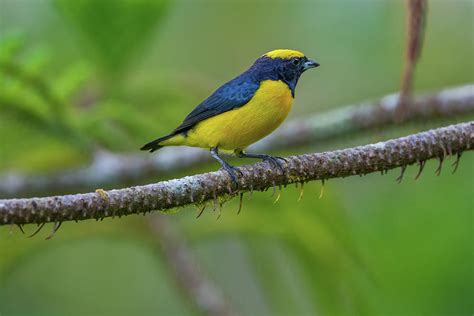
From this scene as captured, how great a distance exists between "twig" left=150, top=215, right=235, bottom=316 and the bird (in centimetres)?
91

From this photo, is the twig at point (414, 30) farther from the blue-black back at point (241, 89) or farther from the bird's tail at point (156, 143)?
the bird's tail at point (156, 143)

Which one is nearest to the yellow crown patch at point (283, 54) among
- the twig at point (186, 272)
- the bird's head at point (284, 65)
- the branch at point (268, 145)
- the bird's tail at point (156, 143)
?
the bird's head at point (284, 65)

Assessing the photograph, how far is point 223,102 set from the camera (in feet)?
13.6

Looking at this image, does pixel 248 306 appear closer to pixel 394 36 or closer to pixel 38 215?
pixel 394 36

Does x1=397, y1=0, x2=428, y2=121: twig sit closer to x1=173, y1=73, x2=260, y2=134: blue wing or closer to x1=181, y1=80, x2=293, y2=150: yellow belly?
x1=181, y1=80, x2=293, y2=150: yellow belly

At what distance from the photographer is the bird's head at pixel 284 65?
4.39 m

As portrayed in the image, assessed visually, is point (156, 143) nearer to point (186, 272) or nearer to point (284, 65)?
point (284, 65)

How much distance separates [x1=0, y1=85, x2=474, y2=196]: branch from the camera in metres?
4.89

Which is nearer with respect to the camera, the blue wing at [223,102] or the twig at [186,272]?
the blue wing at [223,102]

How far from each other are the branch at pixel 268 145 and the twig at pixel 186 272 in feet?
1.29

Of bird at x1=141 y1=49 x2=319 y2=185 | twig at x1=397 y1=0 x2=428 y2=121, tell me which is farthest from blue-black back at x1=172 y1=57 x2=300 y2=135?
twig at x1=397 y1=0 x2=428 y2=121

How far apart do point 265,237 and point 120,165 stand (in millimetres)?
1114

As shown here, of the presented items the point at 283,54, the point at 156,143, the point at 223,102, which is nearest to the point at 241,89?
the point at 223,102

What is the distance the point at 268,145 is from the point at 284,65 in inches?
30.7
